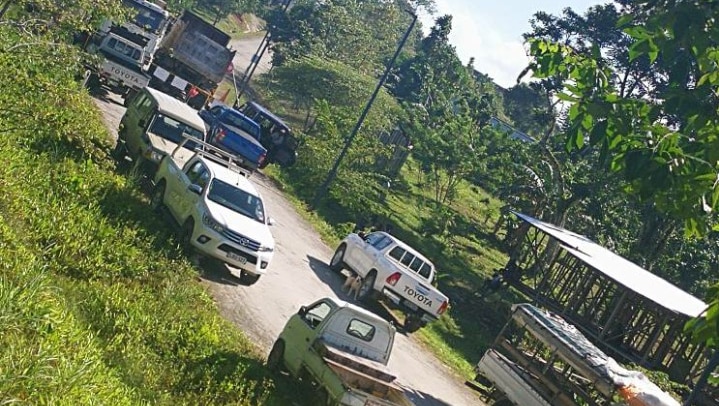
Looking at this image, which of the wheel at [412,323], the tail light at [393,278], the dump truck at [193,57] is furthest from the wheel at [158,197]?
the dump truck at [193,57]

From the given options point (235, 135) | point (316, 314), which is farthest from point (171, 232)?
point (235, 135)

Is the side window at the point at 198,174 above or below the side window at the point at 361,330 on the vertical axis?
above

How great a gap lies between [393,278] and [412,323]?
1596 millimetres

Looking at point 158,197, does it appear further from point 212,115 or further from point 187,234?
point 212,115

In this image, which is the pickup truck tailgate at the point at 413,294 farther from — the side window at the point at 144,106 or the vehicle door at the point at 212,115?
the vehicle door at the point at 212,115

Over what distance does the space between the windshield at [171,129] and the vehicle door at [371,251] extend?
5169 millimetres

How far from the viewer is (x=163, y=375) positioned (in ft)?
31.3

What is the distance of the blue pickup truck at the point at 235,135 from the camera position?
25.5 m

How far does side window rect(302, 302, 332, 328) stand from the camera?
37.4 feet

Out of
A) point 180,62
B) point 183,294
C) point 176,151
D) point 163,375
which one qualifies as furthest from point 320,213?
point 163,375

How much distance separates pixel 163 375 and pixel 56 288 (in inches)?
70.6

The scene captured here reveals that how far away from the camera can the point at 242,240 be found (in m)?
14.1

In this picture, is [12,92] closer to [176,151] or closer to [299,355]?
[176,151]

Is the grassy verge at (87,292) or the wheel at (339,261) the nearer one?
the grassy verge at (87,292)
